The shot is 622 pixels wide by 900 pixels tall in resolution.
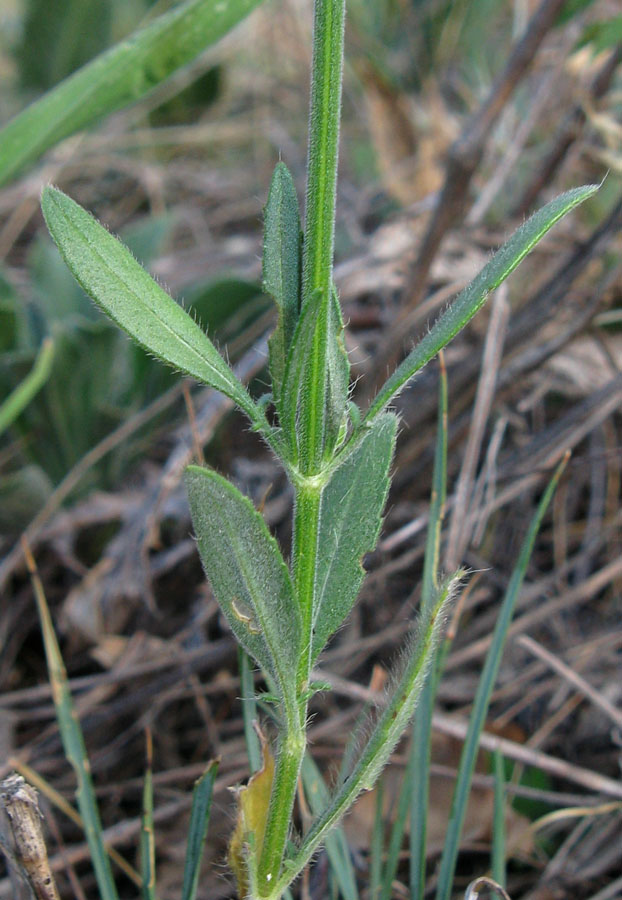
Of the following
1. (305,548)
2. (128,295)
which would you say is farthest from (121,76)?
(305,548)

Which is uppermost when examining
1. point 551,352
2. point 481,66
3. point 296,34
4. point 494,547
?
point 296,34

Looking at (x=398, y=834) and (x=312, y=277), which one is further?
(x=398, y=834)

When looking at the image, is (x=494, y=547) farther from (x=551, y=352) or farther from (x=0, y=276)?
(x=0, y=276)

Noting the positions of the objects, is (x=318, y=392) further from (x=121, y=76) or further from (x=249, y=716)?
(x=121, y=76)

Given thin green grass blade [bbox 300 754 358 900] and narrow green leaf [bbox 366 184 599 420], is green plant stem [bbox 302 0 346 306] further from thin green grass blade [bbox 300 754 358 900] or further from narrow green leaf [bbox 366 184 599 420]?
thin green grass blade [bbox 300 754 358 900]

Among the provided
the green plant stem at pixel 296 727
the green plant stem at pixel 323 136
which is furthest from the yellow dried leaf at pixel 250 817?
the green plant stem at pixel 323 136

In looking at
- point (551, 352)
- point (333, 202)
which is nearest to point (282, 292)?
point (333, 202)
